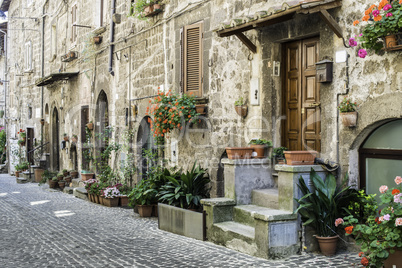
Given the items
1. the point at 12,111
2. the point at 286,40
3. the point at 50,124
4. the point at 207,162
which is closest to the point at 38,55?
the point at 50,124

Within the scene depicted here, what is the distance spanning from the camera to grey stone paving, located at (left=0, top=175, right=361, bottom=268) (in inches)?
234

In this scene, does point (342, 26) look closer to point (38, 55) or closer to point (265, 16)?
point (265, 16)

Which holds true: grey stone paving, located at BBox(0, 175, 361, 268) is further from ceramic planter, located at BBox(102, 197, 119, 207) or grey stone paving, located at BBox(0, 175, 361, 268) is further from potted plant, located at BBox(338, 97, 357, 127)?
potted plant, located at BBox(338, 97, 357, 127)

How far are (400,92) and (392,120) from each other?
0.41 metres

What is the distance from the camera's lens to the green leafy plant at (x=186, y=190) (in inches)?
331

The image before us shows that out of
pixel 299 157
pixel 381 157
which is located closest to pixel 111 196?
pixel 299 157

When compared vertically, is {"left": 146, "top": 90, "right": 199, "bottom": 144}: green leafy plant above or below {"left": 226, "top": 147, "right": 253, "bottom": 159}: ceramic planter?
above

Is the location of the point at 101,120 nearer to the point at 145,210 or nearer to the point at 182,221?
the point at 145,210

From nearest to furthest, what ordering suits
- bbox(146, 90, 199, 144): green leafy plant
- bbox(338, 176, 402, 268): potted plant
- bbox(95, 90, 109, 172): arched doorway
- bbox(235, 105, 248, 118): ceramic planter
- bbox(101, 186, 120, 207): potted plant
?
1. bbox(338, 176, 402, 268): potted plant
2. bbox(235, 105, 248, 118): ceramic planter
3. bbox(146, 90, 199, 144): green leafy plant
4. bbox(101, 186, 120, 207): potted plant
5. bbox(95, 90, 109, 172): arched doorway

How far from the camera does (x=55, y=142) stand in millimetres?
19156

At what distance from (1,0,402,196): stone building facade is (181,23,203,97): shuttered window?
0.22 ft

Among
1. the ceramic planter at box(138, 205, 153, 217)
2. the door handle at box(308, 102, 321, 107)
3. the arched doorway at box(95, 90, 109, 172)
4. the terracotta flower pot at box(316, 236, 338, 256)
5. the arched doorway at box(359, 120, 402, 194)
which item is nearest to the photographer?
the arched doorway at box(359, 120, 402, 194)

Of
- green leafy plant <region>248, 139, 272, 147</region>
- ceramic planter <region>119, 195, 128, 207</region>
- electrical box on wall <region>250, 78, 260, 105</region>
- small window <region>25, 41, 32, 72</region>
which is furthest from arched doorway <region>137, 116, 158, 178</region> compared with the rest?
small window <region>25, 41, 32, 72</region>

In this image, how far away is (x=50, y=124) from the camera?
19188 millimetres
